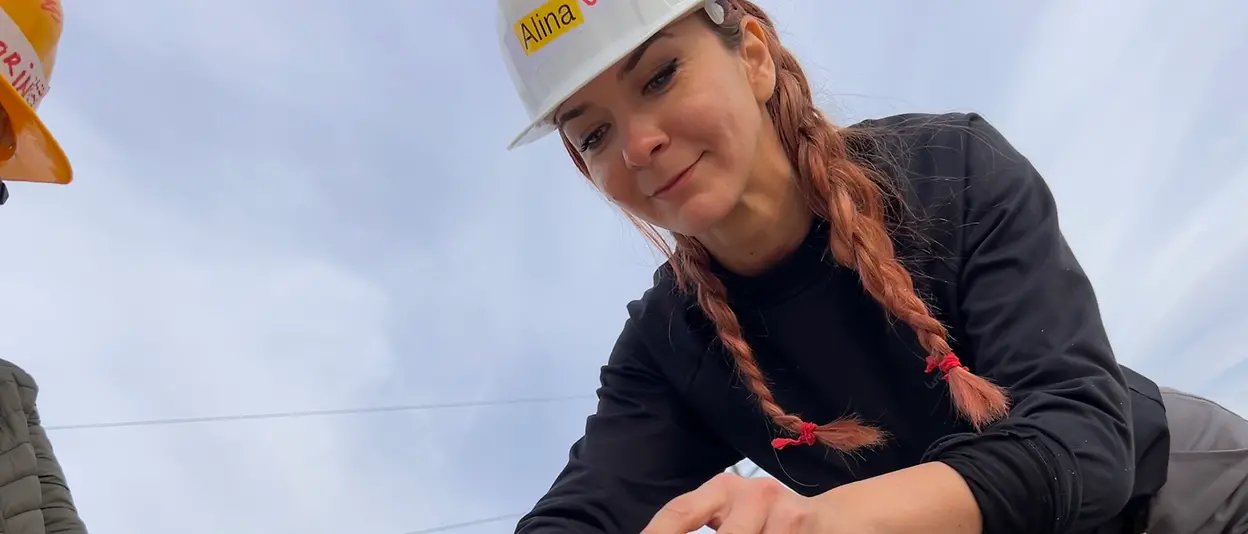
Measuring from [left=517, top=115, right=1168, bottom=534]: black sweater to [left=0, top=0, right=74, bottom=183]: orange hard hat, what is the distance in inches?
34.8

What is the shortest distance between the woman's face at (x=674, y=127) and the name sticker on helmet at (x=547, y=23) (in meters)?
0.09

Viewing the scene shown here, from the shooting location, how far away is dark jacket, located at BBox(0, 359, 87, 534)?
109cm

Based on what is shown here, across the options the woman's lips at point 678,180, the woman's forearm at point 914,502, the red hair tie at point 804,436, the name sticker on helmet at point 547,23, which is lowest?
the red hair tie at point 804,436

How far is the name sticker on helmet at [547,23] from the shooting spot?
1.05m

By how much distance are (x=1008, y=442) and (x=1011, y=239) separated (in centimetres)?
29

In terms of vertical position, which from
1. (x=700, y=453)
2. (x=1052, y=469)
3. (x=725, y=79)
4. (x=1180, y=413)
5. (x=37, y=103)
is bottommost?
(x=700, y=453)

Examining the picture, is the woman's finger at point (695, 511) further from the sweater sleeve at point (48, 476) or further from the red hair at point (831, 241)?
the sweater sleeve at point (48, 476)

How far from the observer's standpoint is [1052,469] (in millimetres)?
727

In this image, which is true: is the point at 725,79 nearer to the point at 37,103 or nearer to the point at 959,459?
the point at 959,459

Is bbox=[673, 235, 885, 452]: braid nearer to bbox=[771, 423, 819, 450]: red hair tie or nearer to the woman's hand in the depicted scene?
bbox=[771, 423, 819, 450]: red hair tie

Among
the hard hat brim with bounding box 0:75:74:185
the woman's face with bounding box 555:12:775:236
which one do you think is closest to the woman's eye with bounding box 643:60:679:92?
the woman's face with bounding box 555:12:775:236

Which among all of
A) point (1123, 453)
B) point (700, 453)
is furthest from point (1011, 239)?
point (700, 453)

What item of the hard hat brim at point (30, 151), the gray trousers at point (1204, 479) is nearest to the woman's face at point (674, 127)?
the gray trousers at point (1204, 479)

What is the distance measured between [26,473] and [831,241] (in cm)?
103
